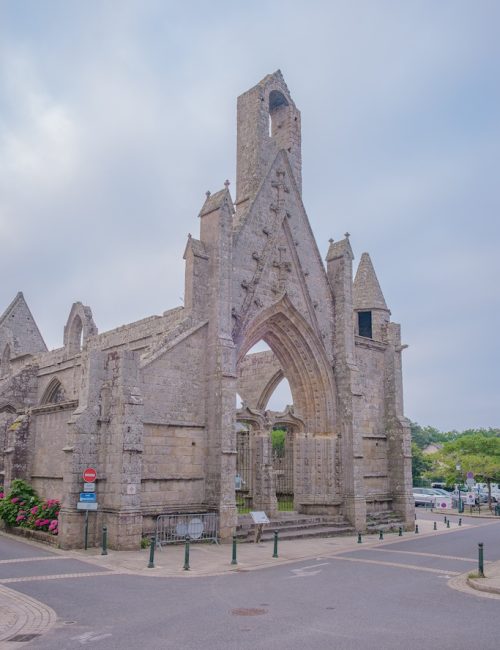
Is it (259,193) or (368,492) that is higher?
(259,193)

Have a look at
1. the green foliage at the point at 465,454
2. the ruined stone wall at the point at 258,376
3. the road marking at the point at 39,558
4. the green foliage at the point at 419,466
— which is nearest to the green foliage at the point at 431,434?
the green foliage at the point at 419,466

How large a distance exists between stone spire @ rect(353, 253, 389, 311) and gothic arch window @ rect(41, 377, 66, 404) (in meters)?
13.6

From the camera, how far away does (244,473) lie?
26.5 metres

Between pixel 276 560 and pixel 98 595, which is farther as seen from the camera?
pixel 276 560

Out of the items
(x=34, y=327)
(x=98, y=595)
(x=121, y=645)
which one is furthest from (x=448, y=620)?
(x=34, y=327)

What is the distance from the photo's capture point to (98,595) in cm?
1057

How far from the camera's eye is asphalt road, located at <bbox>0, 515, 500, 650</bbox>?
791 centimetres

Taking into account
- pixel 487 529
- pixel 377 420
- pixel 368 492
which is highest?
pixel 377 420

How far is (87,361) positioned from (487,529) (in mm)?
17599

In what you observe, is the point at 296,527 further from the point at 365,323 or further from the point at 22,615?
the point at 22,615

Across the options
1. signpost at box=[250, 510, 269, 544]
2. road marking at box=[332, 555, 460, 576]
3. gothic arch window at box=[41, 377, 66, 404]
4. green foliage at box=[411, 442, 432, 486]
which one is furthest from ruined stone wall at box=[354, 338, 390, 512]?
green foliage at box=[411, 442, 432, 486]

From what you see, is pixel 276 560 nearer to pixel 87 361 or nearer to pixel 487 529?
pixel 87 361

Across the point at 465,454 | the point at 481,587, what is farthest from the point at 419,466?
the point at 481,587

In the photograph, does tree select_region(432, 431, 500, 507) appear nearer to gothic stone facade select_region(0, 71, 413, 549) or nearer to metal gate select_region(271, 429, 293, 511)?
gothic stone facade select_region(0, 71, 413, 549)
